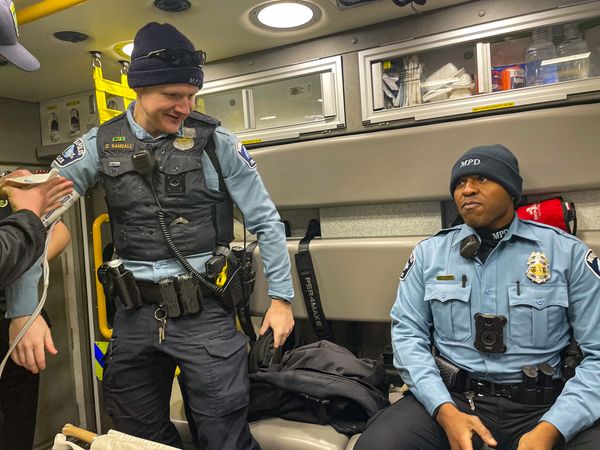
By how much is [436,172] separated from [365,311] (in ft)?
2.60

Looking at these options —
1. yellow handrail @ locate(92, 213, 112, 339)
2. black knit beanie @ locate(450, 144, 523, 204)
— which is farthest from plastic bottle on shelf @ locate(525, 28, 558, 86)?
yellow handrail @ locate(92, 213, 112, 339)

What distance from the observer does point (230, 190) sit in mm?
1862

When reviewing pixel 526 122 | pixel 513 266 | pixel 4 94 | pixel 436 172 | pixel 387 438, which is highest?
pixel 4 94

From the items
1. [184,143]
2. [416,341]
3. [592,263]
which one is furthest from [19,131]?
[592,263]

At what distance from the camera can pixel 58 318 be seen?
3.78 m

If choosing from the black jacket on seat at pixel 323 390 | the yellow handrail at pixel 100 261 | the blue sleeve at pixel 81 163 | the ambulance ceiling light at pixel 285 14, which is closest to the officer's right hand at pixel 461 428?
the black jacket on seat at pixel 323 390

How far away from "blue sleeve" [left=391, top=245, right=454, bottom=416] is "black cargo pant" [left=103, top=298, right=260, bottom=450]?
25.0 inches

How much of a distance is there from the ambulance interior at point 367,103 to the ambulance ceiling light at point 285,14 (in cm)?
3

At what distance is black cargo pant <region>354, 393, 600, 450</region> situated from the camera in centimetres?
164

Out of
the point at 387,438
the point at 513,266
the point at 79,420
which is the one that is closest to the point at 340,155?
the point at 513,266

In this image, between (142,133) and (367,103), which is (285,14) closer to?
(367,103)

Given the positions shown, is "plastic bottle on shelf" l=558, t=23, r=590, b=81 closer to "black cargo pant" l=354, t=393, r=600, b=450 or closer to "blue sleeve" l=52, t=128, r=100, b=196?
"black cargo pant" l=354, t=393, r=600, b=450

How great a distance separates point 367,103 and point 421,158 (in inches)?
16.7

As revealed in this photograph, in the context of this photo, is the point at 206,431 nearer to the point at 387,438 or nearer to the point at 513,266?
the point at 387,438
